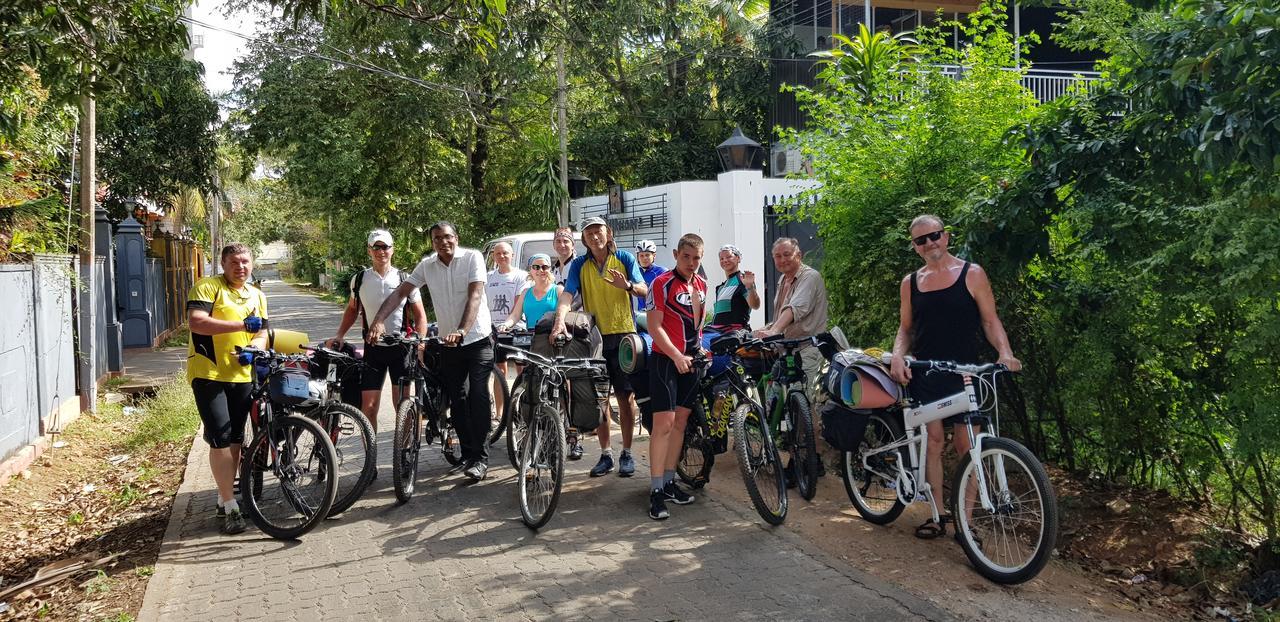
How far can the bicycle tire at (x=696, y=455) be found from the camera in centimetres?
674

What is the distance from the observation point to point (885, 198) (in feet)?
24.8

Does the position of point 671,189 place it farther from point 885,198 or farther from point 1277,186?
point 1277,186

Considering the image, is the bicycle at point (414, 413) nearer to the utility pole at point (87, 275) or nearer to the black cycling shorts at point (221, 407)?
the black cycling shorts at point (221, 407)

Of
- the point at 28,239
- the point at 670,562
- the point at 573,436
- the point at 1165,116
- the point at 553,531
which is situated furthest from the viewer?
the point at 28,239

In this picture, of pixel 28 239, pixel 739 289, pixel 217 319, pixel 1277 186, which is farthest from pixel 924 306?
pixel 28 239

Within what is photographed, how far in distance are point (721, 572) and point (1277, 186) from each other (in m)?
3.19

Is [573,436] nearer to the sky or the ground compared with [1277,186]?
nearer to the ground

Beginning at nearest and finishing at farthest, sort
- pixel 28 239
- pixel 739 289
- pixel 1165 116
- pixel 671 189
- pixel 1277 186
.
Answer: pixel 1277 186
pixel 1165 116
pixel 739 289
pixel 28 239
pixel 671 189

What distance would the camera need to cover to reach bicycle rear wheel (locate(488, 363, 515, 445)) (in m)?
8.73

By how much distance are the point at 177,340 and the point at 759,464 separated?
1817 cm

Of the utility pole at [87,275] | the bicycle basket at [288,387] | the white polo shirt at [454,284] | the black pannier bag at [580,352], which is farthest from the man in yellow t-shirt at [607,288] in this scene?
the utility pole at [87,275]

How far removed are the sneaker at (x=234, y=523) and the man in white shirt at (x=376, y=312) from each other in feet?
4.21

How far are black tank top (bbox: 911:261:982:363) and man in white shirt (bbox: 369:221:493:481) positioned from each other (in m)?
3.02

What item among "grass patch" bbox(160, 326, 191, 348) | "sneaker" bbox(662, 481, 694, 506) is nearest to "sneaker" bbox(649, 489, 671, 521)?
"sneaker" bbox(662, 481, 694, 506)
